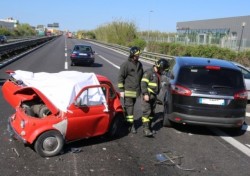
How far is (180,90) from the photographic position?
785 centimetres

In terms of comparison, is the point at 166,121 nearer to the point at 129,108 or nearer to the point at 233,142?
the point at 129,108

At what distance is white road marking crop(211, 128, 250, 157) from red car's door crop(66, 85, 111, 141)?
8.16 ft

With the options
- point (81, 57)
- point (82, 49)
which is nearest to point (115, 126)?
point (81, 57)

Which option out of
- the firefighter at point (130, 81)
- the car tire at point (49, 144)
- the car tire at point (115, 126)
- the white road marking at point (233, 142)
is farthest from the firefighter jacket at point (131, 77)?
the car tire at point (49, 144)

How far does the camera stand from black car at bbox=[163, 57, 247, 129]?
7695mm

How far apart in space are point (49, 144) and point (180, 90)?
3.01 m

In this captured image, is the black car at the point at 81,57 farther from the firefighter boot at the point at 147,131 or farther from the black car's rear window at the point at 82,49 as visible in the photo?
the firefighter boot at the point at 147,131

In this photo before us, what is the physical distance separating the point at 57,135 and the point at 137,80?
2.34 meters

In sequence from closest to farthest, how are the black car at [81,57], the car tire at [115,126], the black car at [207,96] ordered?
the car tire at [115,126], the black car at [207,96], the black car at [81,57]

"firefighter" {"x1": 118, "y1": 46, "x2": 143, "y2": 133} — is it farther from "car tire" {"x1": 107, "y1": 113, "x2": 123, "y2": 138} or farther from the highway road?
the highway road

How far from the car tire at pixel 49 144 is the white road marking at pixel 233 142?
327 centimetres

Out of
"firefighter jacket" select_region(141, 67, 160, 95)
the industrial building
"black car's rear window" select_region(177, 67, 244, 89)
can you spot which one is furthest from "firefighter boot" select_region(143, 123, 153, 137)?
the industrial building

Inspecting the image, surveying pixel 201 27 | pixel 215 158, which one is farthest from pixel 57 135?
pixel 201 27

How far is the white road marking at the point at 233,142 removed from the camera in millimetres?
7113
